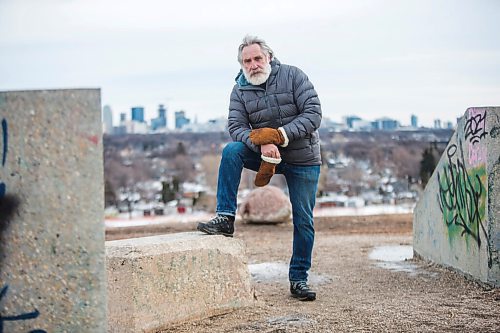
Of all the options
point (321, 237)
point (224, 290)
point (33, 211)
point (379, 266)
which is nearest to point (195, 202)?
point (321, 237)

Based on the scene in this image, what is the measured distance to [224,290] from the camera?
6.11m

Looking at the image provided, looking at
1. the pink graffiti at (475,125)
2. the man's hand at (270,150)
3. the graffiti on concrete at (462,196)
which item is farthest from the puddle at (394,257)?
the man's hand at (270,150)

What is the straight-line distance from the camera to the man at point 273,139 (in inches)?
247

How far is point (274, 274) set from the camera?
8328 millimetres

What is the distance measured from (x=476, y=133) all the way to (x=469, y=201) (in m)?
0.66

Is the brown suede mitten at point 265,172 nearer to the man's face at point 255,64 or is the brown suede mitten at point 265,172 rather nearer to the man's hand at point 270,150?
the man's hand at point 270,150

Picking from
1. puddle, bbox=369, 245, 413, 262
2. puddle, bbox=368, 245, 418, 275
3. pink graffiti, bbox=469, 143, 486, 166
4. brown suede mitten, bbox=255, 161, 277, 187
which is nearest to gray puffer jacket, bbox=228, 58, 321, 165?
brown suede mitten, bbox=255, 161, 277, 187

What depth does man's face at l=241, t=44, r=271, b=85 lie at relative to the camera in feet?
20.9

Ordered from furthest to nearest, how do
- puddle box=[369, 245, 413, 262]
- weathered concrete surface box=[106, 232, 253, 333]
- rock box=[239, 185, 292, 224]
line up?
rock box=[239, 185, 292, 224]
puddle box=[369, 245, 413, 262]
weathered concrete surface box=[106, 232, 253, 333]

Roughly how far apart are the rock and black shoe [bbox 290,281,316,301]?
301 inches

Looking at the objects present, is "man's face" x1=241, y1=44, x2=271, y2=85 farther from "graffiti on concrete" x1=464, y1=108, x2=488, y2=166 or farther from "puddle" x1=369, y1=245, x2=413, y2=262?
"puddle" x1=369, y1=245, x2=413, y2=262

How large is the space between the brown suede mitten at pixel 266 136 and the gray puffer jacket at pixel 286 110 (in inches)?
3.0

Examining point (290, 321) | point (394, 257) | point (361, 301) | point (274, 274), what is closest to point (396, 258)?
point (394, 257)

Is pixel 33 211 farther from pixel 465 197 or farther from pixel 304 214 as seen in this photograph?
pixel 465 197
